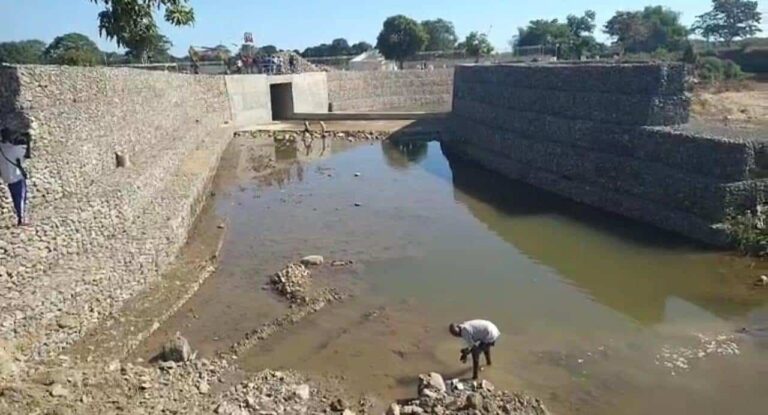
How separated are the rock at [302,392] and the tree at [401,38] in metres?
63.4

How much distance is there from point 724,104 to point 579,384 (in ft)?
94.7

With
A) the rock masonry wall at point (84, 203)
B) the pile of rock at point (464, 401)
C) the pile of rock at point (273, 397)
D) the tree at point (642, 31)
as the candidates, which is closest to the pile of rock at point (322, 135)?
the rock masonry wall at point (84, 203)

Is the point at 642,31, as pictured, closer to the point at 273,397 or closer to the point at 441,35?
the point at 441,35

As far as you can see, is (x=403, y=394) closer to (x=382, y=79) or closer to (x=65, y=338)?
(x=65, y=338)

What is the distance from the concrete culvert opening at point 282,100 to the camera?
41.7 meters

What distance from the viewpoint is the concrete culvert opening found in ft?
137

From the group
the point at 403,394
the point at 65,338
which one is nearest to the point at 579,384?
the point at 403,394

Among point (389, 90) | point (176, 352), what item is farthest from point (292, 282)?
point (389, 90)

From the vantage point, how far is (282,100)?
42.2m

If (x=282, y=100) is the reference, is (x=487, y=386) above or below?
below

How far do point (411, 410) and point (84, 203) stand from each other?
7.76m

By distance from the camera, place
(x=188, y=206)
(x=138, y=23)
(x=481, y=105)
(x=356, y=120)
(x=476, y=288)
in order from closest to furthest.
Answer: (x=138, y=23) → (x=476, y=288) → (x=188, y=206) → (x=481, y=105) → (x=356, y=120)

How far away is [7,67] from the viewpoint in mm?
12492

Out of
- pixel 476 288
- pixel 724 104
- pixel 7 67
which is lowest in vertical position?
pixel 476 288
